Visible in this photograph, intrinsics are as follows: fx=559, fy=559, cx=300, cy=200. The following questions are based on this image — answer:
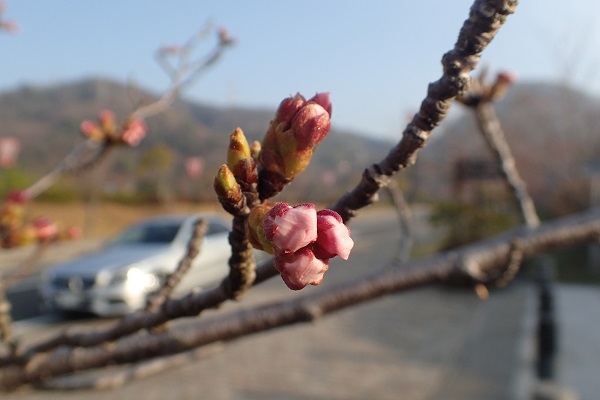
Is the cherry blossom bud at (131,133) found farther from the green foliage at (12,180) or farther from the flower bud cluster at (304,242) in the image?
the green foliage at (12,180)

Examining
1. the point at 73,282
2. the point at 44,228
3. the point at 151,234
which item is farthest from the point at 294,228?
the point at 151,234

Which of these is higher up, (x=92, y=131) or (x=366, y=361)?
(x=92, y=131)

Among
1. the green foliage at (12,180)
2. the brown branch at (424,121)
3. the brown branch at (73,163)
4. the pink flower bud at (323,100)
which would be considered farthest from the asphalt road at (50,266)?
the green foliage at (12,180)

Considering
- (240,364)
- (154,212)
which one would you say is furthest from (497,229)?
(154,212)

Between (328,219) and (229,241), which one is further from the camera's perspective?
(229,241)

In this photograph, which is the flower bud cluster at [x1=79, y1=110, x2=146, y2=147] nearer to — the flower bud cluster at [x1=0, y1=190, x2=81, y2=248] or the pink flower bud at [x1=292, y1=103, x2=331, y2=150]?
the flower bud cluster at [x1=0, y1=190, x2=81, y2=248]

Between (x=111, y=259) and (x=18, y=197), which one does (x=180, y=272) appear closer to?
(x=18, y=197)

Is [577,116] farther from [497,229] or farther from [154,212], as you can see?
[154,212]
